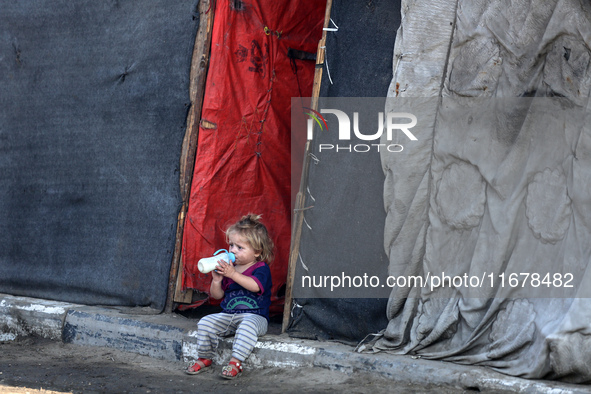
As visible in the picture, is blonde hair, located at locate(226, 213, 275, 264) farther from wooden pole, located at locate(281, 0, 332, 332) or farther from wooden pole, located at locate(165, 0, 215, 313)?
wooden pole, located at locate(165, 0, 215, 313)

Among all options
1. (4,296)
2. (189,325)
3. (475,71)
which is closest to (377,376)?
(189,325)

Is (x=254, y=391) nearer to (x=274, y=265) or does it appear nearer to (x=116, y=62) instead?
(x=274, y=265)

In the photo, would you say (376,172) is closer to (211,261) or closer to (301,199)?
(301,199)

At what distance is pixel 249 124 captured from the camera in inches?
183

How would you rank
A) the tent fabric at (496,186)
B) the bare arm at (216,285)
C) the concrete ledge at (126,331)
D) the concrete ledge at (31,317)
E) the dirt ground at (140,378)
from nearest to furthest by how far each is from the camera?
1. the tent fabric at (496,186)
2. the dirt ground at (140,378)
3. the bare arm at (216,285)
4. the concrete ledge at (126,331)
5. the concrete ledge at (31,317)

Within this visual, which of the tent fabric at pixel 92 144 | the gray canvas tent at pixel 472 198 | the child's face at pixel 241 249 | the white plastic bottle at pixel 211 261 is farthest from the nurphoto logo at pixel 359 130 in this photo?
the tent fabric at pixel 92 144

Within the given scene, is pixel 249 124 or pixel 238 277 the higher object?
pixel 249 124

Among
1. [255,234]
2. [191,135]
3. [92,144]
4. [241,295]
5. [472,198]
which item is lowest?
[241,295]

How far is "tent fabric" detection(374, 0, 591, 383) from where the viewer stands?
2.99 meters

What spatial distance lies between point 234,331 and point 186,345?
336mm

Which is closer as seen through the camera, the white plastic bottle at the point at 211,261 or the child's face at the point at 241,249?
the white plastic bottle at the point at 211,261

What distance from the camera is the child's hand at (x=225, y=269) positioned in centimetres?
373

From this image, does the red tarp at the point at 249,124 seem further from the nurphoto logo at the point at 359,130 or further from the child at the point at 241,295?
the nurphoto logo at the point at 359,130

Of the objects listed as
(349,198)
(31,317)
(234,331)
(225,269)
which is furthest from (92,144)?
(349,198)
